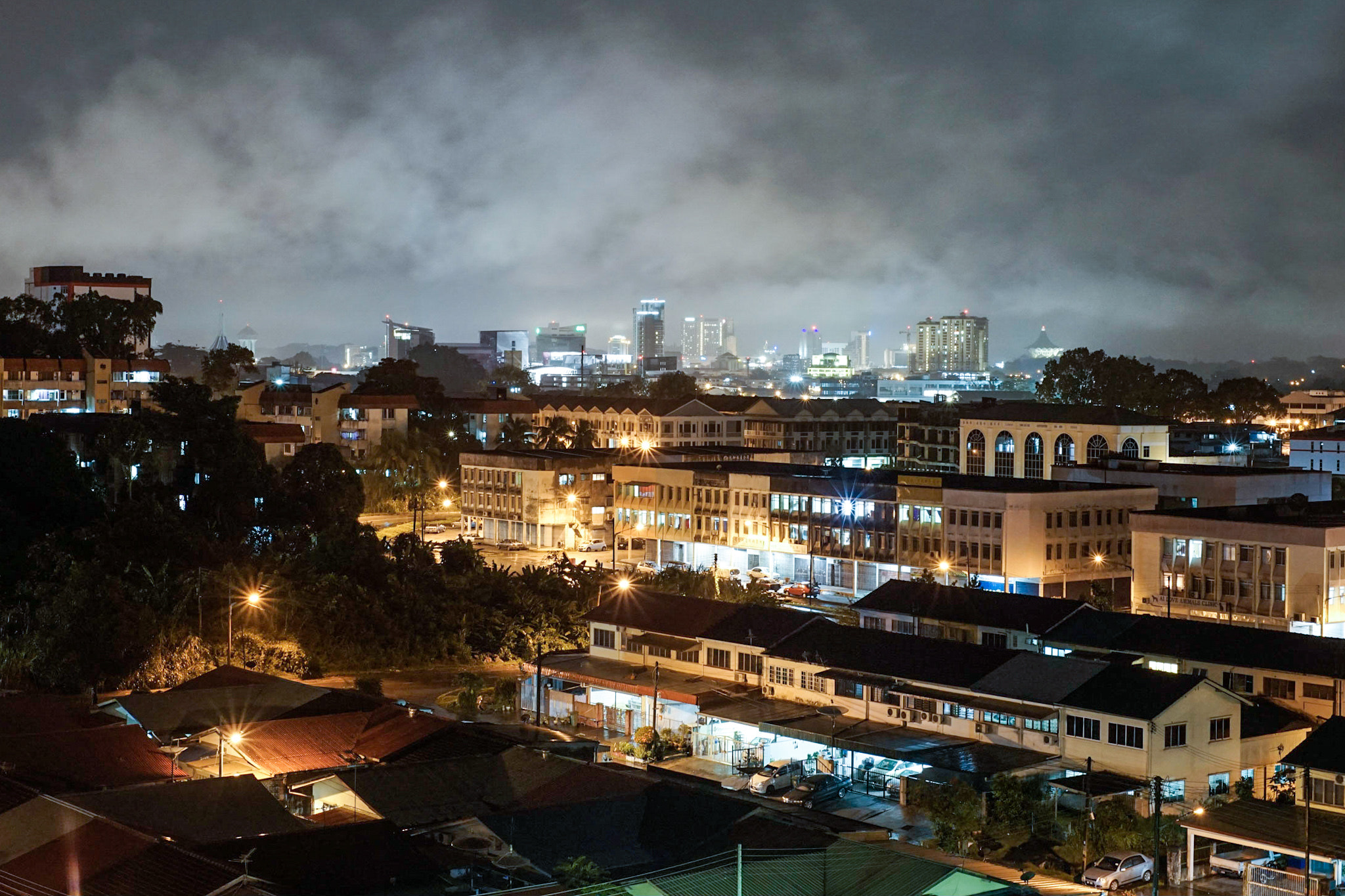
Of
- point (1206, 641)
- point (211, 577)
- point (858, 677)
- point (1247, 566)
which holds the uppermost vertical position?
point (1247, 566)

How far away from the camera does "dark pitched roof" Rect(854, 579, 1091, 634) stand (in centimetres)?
2841

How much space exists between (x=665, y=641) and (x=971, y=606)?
638 cm

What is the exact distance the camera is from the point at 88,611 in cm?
2866

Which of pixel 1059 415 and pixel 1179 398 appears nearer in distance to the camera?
pixel 1059 415

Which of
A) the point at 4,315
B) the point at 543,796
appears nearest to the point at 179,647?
the point at 543,796

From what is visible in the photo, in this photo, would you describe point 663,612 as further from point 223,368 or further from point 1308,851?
point 223,368

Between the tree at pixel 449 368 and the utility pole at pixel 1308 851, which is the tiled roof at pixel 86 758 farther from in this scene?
the tree at pixel 449 368

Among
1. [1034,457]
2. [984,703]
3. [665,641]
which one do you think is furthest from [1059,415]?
[984,703]

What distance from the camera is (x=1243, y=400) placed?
252 feet

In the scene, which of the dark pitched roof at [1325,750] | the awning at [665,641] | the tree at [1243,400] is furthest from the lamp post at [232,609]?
the tree at [1243,400]

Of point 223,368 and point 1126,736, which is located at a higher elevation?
point 223,368

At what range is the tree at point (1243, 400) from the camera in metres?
76.1

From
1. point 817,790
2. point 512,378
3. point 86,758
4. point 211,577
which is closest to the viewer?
point 86,758

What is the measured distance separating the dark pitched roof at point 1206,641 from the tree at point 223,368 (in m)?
47.6
